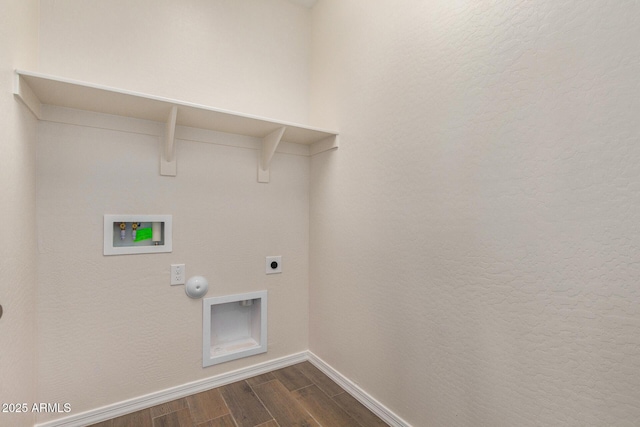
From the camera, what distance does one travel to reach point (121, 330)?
67.6 inches

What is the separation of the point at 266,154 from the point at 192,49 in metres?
0.82

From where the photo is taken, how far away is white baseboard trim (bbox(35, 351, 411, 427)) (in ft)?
5.28

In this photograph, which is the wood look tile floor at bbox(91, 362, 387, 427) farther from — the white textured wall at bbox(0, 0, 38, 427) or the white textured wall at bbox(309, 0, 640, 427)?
the white textured wall at bbox(0, 0, 38, 427)

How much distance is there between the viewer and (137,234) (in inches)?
70.1

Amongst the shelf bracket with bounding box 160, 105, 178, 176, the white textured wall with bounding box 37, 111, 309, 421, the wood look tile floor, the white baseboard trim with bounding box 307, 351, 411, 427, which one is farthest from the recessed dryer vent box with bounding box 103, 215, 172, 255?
the white baseboard trim with bounding box 307, 351, 411, 427

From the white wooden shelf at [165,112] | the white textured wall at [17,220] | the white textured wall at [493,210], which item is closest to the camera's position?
the white textured wall at [493,210]

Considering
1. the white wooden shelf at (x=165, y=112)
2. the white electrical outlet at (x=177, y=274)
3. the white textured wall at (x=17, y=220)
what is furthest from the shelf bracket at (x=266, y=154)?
the white textured wall at (x=17, y=220)

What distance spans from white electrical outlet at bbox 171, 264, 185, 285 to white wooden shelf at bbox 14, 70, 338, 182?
1.92ft

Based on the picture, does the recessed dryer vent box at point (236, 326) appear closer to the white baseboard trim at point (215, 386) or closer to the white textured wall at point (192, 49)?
the white baseboard trim at point (215, 386)

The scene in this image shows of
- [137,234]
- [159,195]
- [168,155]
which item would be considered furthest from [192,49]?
[137,234]

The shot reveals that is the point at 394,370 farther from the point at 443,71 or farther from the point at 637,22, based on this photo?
the point at 637,22

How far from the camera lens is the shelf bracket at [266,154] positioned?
2.04 metres

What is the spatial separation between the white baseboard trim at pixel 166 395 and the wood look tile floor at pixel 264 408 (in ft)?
0.10

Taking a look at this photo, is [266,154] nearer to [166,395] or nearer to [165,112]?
[165,112]
